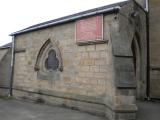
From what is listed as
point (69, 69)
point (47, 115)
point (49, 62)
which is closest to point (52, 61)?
point (49, 62)

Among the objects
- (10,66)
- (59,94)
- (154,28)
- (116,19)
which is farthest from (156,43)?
(10,66)

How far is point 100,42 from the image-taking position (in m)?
10.5

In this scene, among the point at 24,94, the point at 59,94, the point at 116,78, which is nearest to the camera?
the point at 116,78

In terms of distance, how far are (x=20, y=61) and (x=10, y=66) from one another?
138 cm

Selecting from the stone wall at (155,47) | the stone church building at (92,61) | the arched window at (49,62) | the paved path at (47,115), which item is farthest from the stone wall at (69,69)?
the stone wall at (155,47)

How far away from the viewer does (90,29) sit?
10938 mm

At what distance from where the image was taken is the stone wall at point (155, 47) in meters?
14.0

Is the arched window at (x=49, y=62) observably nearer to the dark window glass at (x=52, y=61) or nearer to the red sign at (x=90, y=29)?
the dark window glass at (x=52, y=61)

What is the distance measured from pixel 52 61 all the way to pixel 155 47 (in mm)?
5791

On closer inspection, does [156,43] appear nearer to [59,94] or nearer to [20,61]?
[59,94]

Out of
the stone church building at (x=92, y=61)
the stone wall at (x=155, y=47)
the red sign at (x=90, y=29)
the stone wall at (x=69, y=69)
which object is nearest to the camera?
the stone church building at (x=92, y=61)

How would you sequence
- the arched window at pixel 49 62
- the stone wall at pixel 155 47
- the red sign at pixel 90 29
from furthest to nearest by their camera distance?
the stone wall at pixel 155 47, the arched window at pixel 49 62, the red sign at pixel 90 29

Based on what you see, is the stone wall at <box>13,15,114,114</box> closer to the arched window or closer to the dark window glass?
the arched window

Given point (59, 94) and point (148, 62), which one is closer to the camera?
point (59, 94)
